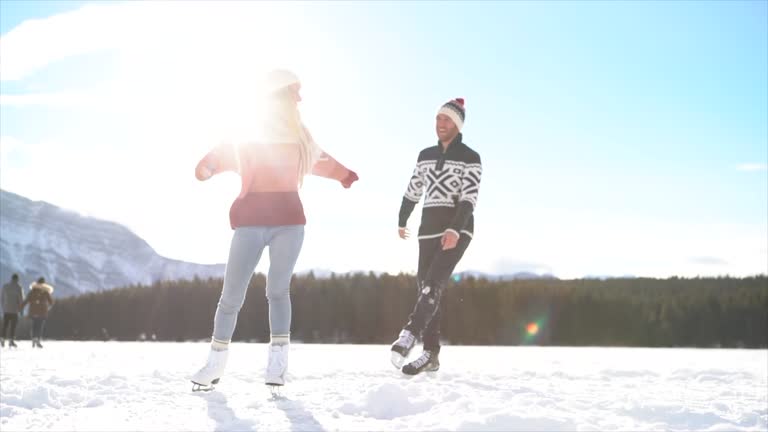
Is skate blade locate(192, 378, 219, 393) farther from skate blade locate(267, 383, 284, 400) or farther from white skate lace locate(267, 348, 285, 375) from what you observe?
white skate lace locate(267, 348, 285, 375)

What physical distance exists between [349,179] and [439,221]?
1447mm

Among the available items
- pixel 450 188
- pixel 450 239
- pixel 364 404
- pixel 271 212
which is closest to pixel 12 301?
pixel 450 188

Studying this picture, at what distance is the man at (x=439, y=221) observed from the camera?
665cm

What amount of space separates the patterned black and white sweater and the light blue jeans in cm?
202

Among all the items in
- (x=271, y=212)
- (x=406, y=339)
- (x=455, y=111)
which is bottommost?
(x=406, y=339)

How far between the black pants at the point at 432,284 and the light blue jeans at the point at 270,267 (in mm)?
1730

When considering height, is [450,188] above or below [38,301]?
above

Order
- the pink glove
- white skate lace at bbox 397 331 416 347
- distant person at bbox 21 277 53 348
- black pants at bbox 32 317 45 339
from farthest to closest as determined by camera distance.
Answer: distant person at bbox 21 277 53 348, black pants at bbox 32 317 45 339, white skate lace at bbox 397 331 416 347, the pink glove

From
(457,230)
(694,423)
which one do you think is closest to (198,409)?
(457,230)

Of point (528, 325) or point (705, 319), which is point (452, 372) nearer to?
point (528, 325)

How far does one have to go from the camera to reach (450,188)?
270 inches

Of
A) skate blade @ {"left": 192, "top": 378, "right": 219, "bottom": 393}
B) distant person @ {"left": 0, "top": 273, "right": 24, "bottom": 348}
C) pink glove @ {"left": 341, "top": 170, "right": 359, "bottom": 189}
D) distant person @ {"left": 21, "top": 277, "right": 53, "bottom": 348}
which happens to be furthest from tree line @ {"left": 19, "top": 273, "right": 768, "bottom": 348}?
skate blade @ {"left": 192, "top": 378, "right": 219, "bottom": 393}

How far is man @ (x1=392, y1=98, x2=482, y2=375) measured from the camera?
Result: 262 inches

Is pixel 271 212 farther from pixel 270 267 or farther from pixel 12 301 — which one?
pixel 12 301
